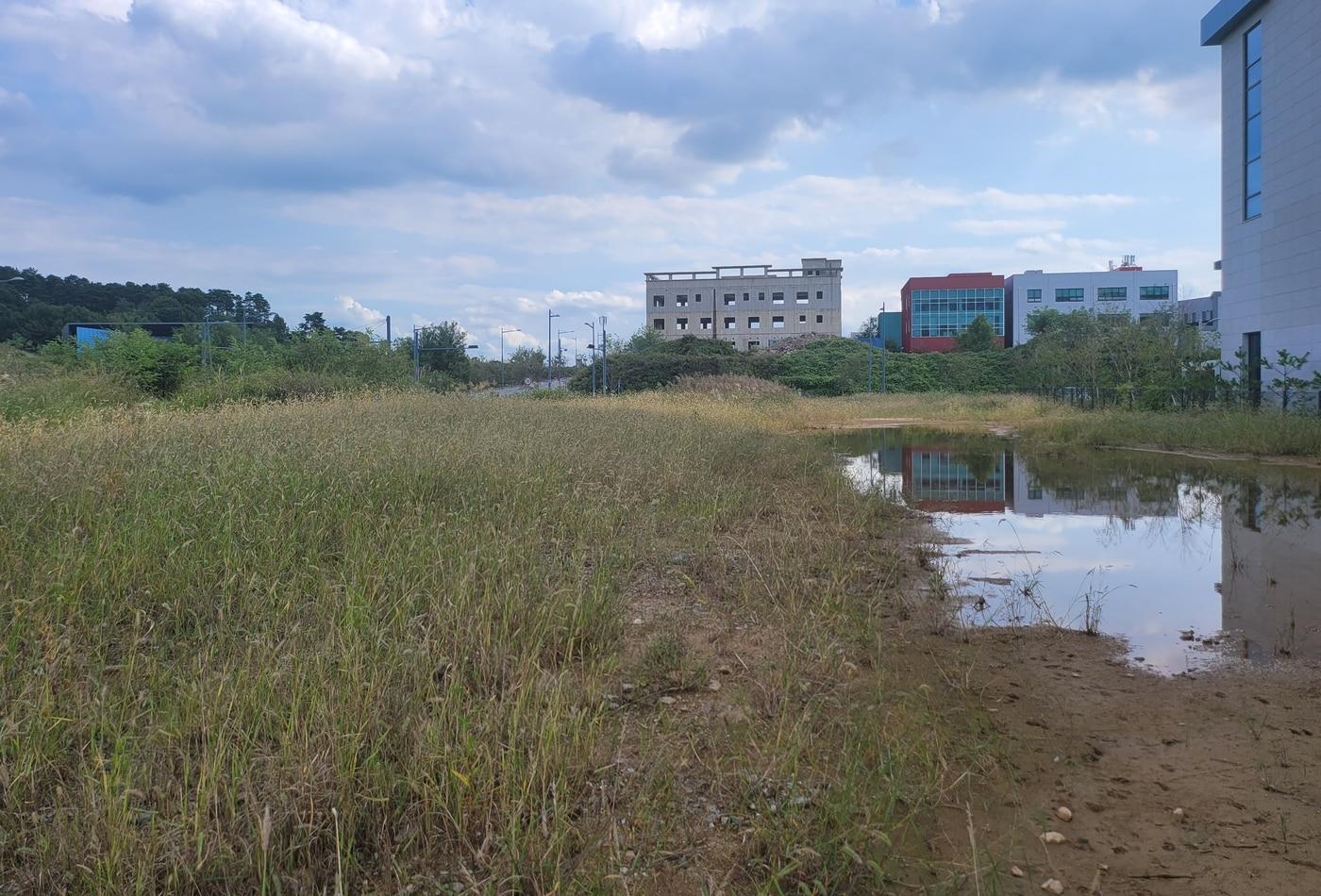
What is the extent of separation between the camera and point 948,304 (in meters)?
80.6

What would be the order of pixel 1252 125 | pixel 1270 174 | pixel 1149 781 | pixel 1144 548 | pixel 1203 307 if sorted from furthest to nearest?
pixel 1203 307 → pixel 1252 125 → pixel 1270 174 → pixel 1144 548 → pixel 1149 781

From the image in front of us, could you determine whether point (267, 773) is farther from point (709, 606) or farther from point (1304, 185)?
point (1304, 185)

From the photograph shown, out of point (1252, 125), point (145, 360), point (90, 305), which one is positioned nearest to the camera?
point (145, 360)

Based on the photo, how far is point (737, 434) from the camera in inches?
644

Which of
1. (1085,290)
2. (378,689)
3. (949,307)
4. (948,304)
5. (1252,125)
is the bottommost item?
(378,689)

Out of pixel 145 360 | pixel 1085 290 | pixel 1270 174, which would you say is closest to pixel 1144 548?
pixel 1270 174

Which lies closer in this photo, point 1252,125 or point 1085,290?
point 1252,125

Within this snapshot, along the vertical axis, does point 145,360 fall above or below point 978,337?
below

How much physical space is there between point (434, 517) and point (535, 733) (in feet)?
10.9

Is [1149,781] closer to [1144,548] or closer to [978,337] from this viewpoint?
[1144,548]

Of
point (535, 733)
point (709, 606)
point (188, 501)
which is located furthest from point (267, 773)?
point (188, 501)

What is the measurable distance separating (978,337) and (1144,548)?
69335 mm

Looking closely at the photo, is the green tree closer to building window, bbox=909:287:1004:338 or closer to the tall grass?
building window, bbox=909:287:1004:338

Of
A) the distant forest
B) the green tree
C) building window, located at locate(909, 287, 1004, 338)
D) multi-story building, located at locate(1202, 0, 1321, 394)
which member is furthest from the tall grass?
building window, located at locate(909, 287, 1004, 338)
